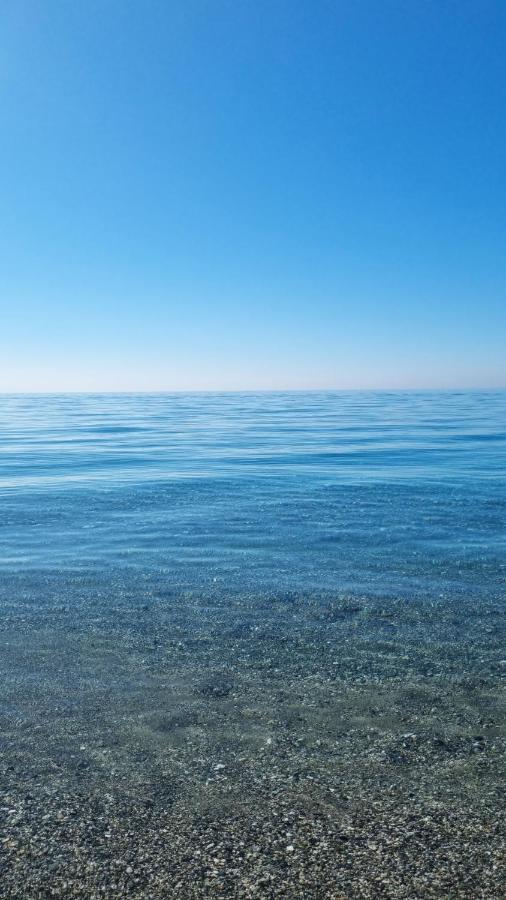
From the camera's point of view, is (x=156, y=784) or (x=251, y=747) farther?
(x=251, y=747)

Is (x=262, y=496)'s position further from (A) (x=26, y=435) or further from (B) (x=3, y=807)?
(A) (x=26, y=435)

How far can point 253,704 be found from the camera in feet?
17.3

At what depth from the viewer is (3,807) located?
3.90 meters

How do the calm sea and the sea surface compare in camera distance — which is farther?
the calm sea

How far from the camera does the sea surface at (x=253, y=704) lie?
348 cm

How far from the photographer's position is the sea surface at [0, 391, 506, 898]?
348 cm

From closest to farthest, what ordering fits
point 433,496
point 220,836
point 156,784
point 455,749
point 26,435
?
point 220,836 < point 156,784 < point 455,749 < point 433,496 < point 26,435

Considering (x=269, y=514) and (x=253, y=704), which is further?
(x=269, y=514)

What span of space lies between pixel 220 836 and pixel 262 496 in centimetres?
1242

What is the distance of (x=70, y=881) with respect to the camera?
3314 mm

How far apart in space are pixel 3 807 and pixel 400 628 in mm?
4517

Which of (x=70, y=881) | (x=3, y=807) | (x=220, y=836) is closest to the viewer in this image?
(x=70, y=881)

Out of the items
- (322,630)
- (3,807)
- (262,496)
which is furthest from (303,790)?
(262,496)

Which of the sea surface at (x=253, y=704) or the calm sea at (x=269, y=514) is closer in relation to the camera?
the sea surface at (x=253, y=704)
